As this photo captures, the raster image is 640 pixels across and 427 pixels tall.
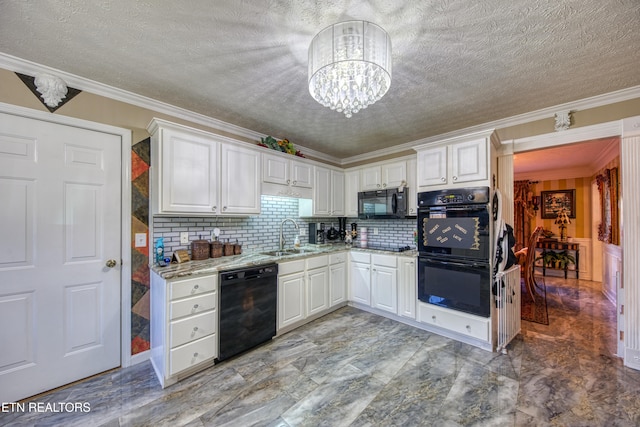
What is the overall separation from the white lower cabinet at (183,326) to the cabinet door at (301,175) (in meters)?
1.66

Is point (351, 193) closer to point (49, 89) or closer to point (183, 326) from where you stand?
point (183, 326)

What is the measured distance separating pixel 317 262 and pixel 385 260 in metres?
0.90

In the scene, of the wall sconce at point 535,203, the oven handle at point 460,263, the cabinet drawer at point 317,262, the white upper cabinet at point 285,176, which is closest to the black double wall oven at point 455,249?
the oven handle at point 460,263

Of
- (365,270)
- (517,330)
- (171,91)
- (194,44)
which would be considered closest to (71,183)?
(171,91)

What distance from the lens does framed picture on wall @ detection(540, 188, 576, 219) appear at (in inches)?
225

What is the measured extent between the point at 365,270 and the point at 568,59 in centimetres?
284

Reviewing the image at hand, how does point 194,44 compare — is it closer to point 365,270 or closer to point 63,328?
point 63,328

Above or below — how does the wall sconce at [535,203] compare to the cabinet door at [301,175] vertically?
below

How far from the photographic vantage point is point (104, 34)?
162 cm

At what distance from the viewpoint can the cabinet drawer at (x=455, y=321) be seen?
8.49 feet

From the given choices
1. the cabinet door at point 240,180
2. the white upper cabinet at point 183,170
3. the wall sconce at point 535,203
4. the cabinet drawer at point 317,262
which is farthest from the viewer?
the wall sconce at point 535,203

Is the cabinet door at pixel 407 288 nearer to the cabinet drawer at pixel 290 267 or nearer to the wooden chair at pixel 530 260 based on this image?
the cabinet drawer at pixel 290 267

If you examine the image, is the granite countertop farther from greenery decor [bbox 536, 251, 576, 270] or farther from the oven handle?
greenery decor [bbox 536, 251, 576, 270]

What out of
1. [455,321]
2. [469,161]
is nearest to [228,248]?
[455,321]
